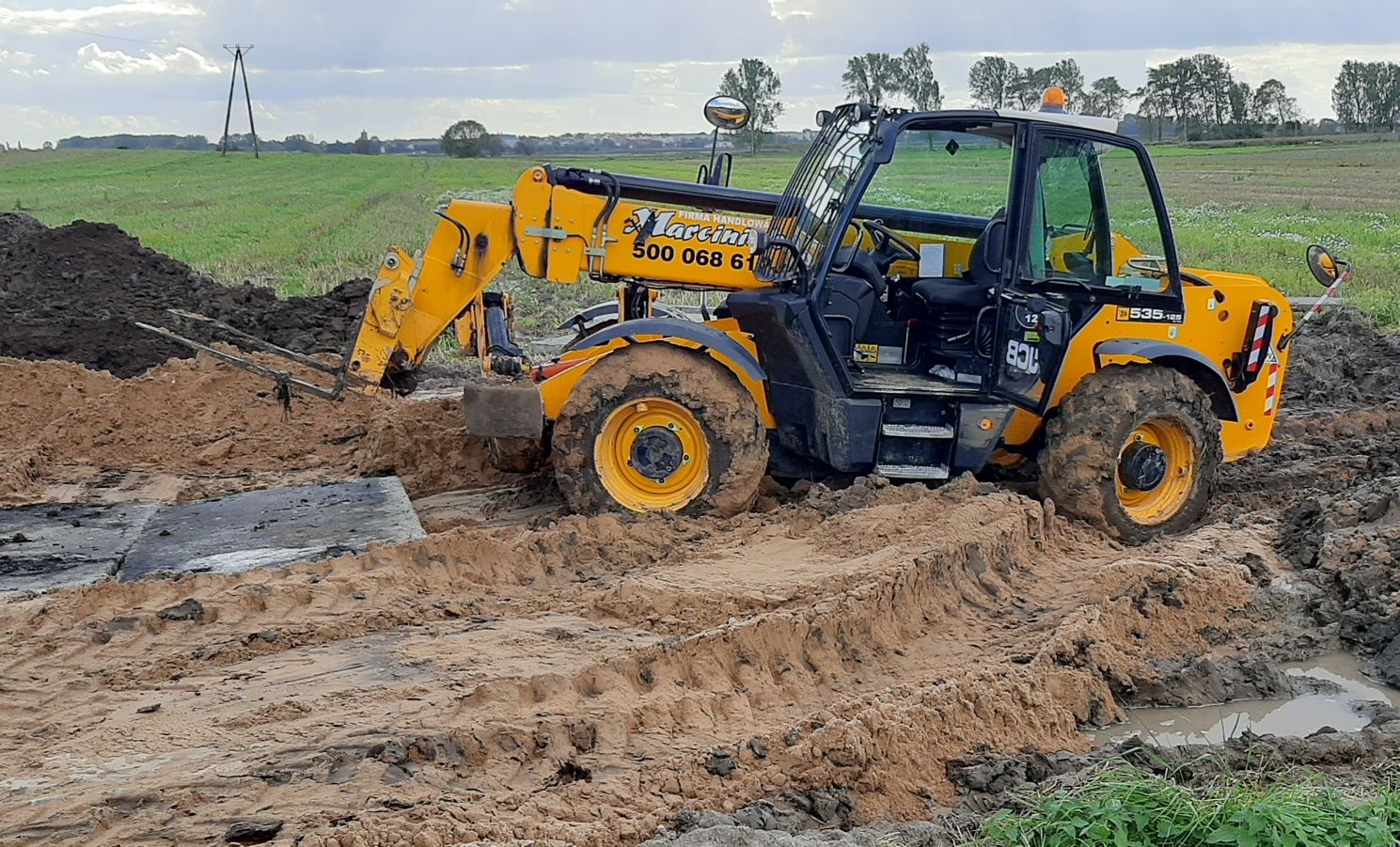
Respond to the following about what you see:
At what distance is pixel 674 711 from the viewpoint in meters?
4.57

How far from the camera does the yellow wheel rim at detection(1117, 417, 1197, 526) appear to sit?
7098 millimetres

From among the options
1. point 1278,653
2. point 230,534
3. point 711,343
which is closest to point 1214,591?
point 1278,653

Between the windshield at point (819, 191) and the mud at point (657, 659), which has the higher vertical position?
the windshield at point (819, 191)

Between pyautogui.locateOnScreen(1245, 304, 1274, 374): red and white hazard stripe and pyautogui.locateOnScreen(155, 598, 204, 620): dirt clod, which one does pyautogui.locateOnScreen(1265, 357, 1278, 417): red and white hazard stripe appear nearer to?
pyautogui.locateOnScreen(1245, 304, 1274, 374): red and white hazard stripe

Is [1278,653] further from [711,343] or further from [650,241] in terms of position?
[650,241]

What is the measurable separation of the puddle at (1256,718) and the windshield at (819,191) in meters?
3.13

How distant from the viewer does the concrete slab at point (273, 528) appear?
616cm

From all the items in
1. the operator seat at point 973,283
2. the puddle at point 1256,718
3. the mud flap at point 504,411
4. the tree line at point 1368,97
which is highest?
the tree line at point 1368,97

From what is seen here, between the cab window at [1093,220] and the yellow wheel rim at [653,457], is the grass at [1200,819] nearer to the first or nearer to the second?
the yellow wheel rim at [653,457]

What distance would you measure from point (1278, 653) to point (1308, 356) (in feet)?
22.2

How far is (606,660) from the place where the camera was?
4.89m

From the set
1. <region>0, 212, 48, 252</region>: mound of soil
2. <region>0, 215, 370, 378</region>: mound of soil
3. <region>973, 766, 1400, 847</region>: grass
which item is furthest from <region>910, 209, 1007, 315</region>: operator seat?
<region>0, 212, 48, 252</region>: mound of soil

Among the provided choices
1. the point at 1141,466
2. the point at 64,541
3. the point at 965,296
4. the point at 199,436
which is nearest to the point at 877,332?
the point at 965,296

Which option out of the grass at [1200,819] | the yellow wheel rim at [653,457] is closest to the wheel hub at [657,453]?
the yellow wheel rim at [653,457]
